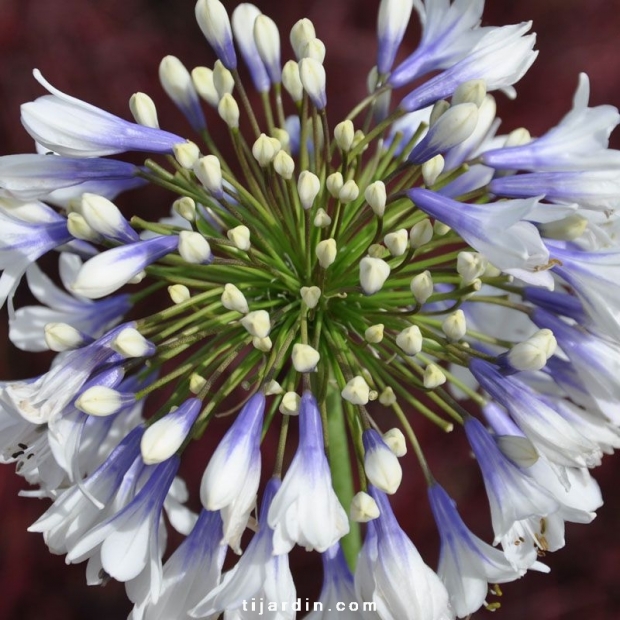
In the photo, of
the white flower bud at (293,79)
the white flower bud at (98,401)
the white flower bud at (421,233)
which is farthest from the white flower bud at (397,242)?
the white flower bud at (98,401)

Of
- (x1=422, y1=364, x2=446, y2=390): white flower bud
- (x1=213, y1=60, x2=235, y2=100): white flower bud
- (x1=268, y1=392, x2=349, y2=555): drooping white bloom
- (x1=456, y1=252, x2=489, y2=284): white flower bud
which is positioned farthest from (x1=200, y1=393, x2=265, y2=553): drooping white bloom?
(x1=213, y1=60, x2=235, y2=100): white flower bud

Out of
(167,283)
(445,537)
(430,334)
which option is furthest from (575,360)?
(167,283)

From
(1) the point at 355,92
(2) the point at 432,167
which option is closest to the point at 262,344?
(2) the point at 432,167

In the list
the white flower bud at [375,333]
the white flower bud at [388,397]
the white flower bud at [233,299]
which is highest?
the white flower bud at [233,299]

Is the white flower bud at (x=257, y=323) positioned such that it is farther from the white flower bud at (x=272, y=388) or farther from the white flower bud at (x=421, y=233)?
the white flower bud at (x=421, y=233)

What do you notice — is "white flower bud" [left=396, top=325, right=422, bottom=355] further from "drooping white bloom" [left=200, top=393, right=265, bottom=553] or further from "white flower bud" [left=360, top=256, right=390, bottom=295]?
"drooping white bloom" [left=200, top=393, right=265, bottom=553]

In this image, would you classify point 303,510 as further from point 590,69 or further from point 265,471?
point 590,69
